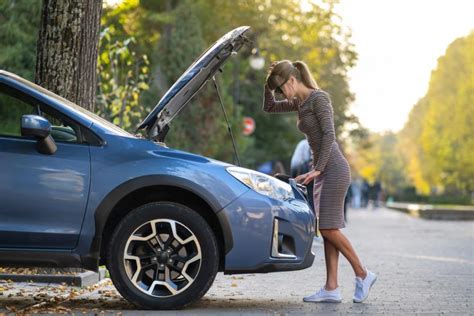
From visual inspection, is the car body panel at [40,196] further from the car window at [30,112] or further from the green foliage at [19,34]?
the green foliage at [19,34]

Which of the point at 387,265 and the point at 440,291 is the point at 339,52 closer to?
the point at 387,265

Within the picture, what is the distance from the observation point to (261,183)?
25.1 feet

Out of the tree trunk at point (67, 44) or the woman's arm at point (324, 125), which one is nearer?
the woman's arm at point (324, 125)

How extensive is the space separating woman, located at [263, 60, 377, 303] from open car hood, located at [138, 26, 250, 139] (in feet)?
1.41

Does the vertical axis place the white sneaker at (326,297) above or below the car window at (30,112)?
below

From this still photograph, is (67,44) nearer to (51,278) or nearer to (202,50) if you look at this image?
(51,278)

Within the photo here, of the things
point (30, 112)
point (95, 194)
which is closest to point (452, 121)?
point (30, 112)

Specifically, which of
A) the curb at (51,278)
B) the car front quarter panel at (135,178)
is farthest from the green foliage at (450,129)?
the car front quarter panel at (135,178)

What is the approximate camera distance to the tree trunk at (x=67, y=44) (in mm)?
10031

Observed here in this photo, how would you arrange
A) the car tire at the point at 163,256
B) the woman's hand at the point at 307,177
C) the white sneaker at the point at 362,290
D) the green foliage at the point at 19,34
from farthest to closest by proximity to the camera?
the green foliage at the point at 19,34 → the white sneaker at the point at 362,290 → the woman's hand at the point at 307,177 → the car tire at the point at 163,256

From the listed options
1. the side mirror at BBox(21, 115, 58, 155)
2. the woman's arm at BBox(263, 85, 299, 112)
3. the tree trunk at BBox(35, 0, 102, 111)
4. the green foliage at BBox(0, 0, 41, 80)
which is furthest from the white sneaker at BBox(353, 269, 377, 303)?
the green foliage at BBox(0, 0, 41, 80)

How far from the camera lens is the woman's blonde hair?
8.33 m

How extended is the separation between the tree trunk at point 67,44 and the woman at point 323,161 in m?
2.47

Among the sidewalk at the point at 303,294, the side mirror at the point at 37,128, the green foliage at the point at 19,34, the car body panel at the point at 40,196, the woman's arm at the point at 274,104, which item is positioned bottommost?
the sidewalk at the point at 303,294
